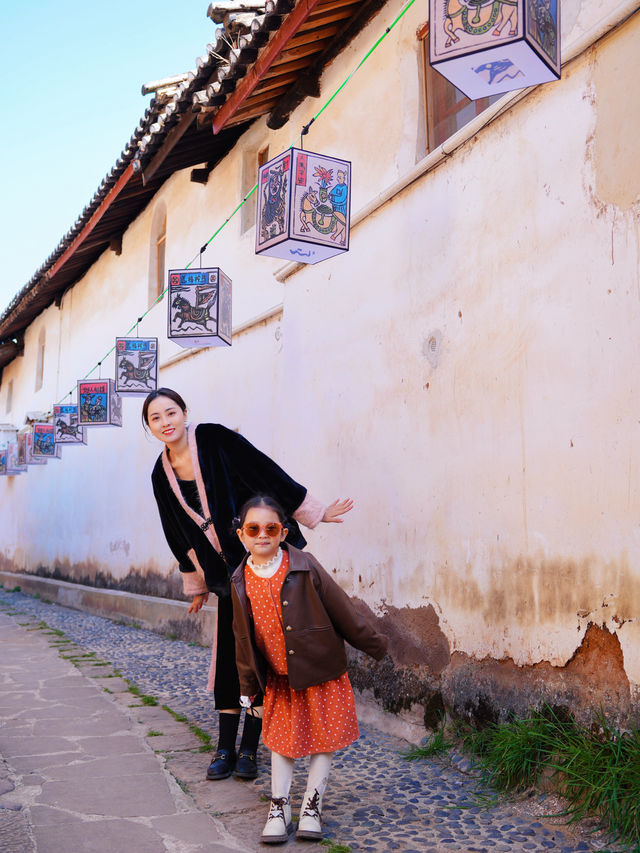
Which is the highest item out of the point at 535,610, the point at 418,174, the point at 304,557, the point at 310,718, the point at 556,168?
the point at 418,174

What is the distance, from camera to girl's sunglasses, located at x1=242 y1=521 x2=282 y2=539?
10.5ft

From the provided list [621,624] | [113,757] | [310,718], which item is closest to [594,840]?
[621,624]

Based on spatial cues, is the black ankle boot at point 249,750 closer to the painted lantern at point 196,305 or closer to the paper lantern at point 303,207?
the paper lantern at point 303,207

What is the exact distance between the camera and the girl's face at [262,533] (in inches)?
125

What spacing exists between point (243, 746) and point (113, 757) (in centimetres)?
74

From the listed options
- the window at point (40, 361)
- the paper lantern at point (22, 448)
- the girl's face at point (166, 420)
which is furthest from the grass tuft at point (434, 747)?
the window at point (40, 361)

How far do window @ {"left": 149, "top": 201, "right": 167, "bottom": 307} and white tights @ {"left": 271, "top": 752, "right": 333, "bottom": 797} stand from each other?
875cm

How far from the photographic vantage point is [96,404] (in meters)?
10.2

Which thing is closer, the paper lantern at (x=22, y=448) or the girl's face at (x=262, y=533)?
the girl's face at (x=262, y=533)

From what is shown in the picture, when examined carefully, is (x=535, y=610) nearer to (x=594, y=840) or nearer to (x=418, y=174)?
(x=594, y=840)

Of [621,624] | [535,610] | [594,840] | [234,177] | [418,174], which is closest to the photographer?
[594,840]

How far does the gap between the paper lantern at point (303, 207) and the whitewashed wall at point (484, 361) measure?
451 mm

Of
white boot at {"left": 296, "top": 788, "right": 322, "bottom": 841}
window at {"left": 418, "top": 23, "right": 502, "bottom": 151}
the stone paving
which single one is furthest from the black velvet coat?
window at {"left": 418, "top": 23, "right": 502, "bottom": 151}

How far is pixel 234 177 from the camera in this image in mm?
8500
